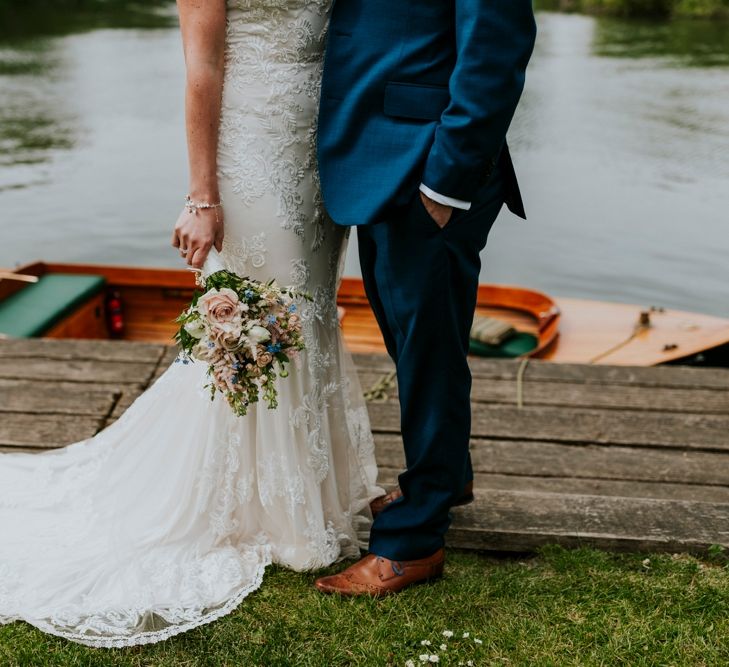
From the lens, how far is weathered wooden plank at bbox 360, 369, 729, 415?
3.45 m

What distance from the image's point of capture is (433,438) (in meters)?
2.11

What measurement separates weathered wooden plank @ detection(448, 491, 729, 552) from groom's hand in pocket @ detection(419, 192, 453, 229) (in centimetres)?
97

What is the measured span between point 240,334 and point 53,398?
5.80 feet

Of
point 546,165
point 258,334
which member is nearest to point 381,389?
point 258,334

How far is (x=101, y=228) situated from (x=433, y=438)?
1068 centimetres

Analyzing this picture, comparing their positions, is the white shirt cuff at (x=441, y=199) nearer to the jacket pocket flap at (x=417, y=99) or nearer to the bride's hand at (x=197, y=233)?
the jacket pocket flap at (x=417, y=99)

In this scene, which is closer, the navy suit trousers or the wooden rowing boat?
the navy suit trousers

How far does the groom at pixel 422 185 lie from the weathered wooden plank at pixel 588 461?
85 centimetres

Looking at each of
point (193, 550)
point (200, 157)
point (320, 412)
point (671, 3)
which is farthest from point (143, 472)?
point (671, 3)

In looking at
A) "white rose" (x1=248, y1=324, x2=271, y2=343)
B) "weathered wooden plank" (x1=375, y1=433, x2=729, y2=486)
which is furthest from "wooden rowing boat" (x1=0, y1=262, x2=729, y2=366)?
"white rose" (x1=248, y1=324, x2=271, y2=343)

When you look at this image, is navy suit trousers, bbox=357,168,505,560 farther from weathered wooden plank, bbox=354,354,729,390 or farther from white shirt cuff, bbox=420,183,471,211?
weathered wooden plank, bbox=354,354,729,390

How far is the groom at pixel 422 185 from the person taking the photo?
1.82 m

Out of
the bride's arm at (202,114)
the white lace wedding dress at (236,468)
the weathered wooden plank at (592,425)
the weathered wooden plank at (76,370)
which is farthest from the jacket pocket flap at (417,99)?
the weathered wooden plank at (76,370)

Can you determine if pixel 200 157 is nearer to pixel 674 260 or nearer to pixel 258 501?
pixel 258 501
